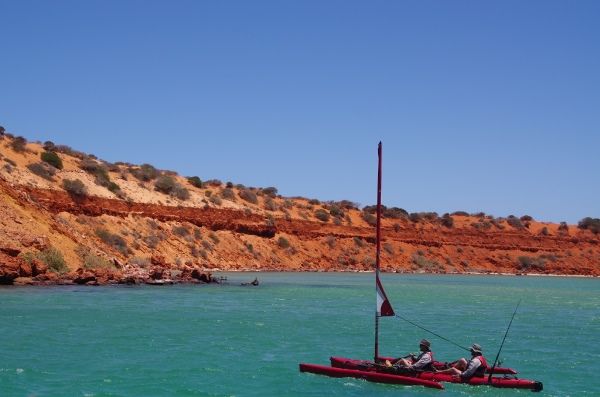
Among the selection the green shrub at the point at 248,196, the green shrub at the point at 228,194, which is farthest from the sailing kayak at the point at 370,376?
the green shrub at the point at 248,196

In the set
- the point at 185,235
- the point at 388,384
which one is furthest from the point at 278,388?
the point at 185,235

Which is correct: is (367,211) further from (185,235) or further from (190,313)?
(190,313)

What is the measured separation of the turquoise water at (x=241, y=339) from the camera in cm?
1878

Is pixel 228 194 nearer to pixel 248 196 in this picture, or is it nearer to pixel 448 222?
pixel 248 196

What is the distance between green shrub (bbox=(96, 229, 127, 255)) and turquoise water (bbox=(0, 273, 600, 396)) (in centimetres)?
1929

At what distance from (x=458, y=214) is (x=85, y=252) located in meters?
88.0

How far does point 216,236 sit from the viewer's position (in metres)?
76.4

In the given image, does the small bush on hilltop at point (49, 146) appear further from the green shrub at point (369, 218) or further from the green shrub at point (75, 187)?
the green shrub at point (369, 218)

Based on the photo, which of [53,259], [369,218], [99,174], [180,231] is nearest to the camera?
[53,259]

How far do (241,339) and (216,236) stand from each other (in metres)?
50.8

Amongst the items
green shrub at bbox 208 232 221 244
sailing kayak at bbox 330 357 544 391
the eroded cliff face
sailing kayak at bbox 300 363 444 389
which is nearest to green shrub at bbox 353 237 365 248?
the eroded cliff face

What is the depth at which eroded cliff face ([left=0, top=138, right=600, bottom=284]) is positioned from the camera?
46.8 metres

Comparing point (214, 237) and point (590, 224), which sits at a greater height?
point (590, 224)

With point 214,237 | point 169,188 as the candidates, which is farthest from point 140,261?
point 169,188
